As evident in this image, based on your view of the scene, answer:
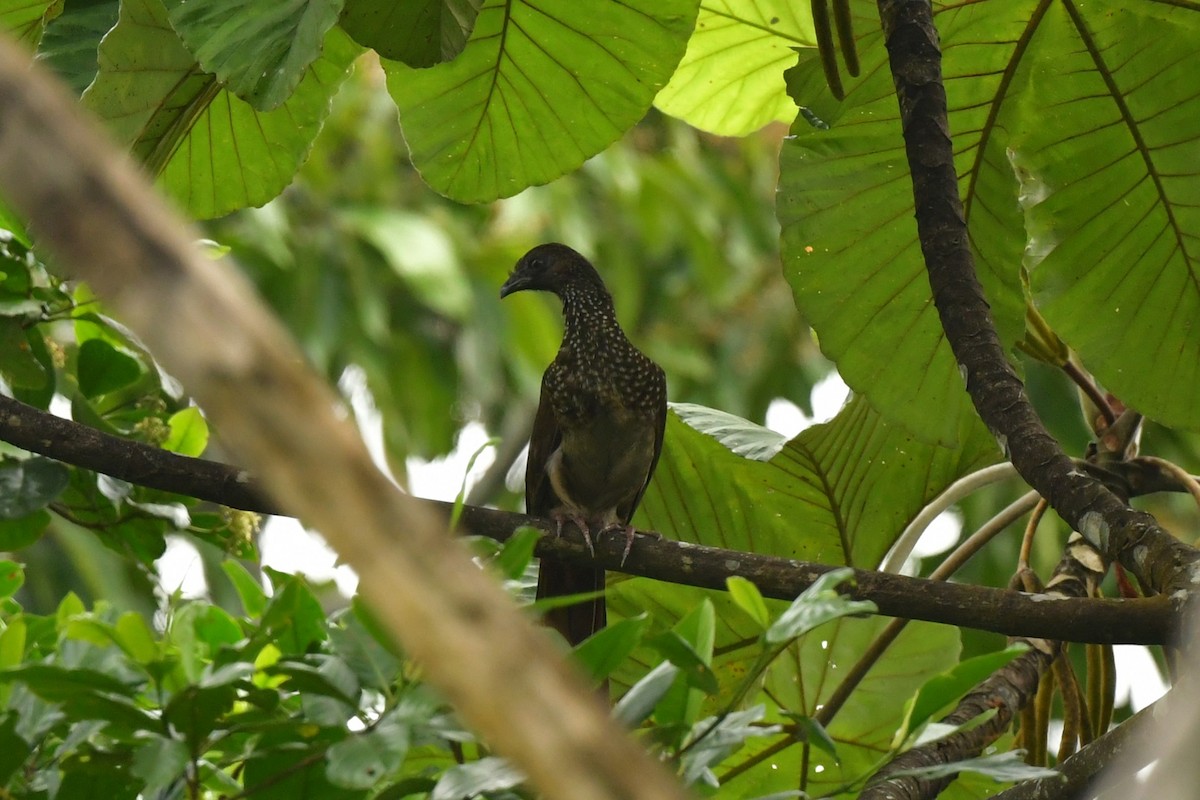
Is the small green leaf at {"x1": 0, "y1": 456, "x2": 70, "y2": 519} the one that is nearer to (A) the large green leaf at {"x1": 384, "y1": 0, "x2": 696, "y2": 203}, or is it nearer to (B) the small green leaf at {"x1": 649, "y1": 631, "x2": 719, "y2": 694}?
(A) the large green leaf at {"x1": 384, "y1": 0, "x2": 696, "y2": 203}

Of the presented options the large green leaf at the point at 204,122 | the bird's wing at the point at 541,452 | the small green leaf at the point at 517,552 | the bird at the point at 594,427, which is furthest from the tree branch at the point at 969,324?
the bird's wing at the point at 541,452

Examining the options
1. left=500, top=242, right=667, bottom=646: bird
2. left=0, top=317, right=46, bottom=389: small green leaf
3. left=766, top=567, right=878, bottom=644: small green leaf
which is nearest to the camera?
left=766, top=567, right=878, bottom=644: small green leaf

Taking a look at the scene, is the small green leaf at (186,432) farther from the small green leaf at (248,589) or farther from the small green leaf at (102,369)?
the small green leaf at (248,589)

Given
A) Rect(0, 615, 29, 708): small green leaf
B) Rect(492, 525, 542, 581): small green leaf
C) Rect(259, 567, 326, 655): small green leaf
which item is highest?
Rect(0, 615, 29, 708): small green leaf

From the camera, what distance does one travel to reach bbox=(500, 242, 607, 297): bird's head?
3355 mm

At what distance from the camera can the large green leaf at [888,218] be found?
6.61 feet

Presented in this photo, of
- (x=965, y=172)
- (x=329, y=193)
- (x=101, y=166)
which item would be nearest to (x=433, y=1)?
(x=965, y=172)

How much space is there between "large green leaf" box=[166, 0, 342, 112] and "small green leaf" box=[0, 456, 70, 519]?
548 mm

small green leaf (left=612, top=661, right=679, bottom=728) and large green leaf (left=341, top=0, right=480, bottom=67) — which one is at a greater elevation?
large green leaf (left=341, top=0, right=480, bottom=67)

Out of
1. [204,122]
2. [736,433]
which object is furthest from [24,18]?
[736,433]

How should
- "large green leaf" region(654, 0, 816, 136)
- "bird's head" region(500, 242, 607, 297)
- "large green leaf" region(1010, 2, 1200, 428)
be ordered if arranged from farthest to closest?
"bird's head" region(500, 242, 607, 297) < "large green leaf" region(654, 0, 816, 136) < "large green leaf" region(1010, 2, 1200, 428)

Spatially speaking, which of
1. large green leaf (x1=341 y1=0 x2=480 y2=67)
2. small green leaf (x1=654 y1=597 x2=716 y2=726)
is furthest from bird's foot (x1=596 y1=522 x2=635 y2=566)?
large green leaf (x1=341 y1=0 x2=480 y2=67)

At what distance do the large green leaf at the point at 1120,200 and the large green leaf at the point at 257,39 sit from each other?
44.7 inches

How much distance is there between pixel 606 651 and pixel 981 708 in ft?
3.22
